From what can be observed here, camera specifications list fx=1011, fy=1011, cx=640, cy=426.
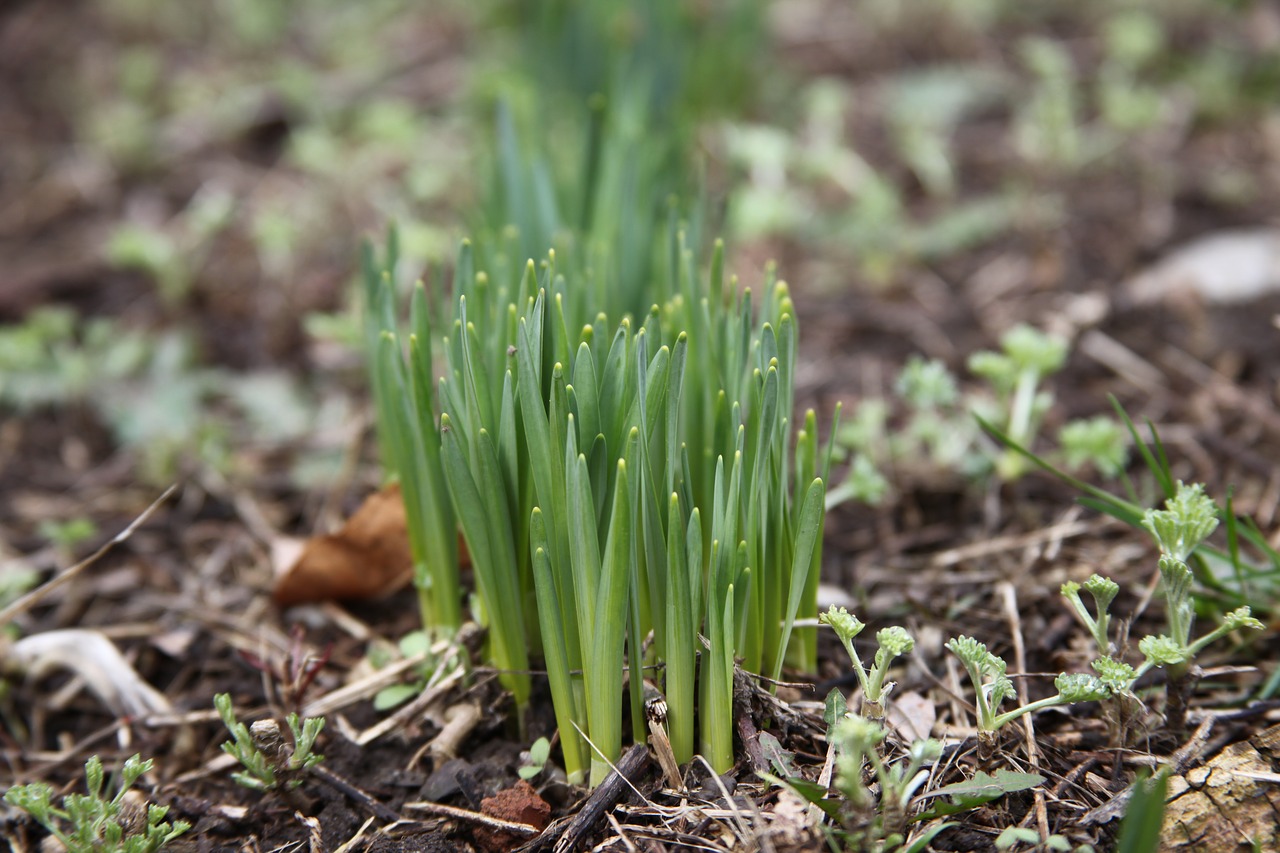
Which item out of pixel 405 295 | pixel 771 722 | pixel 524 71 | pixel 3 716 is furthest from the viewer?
pixel 524 71

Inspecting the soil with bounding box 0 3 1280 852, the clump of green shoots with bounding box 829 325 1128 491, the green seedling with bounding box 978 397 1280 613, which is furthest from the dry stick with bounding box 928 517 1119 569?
the green seedling with bounding box 978 397 1280 613

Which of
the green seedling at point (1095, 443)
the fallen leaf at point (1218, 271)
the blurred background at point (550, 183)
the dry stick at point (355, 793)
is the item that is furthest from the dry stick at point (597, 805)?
the fallen leaf at point (1218, 271)

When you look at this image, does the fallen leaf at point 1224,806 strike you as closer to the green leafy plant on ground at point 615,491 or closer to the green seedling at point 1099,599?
the green seedling at point 1099,599

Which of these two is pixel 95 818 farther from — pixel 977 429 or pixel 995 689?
pixel 977 429

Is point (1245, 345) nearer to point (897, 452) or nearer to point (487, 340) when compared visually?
point (897, 452)

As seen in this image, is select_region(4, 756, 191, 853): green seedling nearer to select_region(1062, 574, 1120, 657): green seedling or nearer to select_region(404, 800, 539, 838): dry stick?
select_region(404, 800, 539, 838): dry stick

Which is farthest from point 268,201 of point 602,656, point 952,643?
point 952,643

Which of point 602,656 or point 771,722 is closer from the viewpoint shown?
point 602,656
